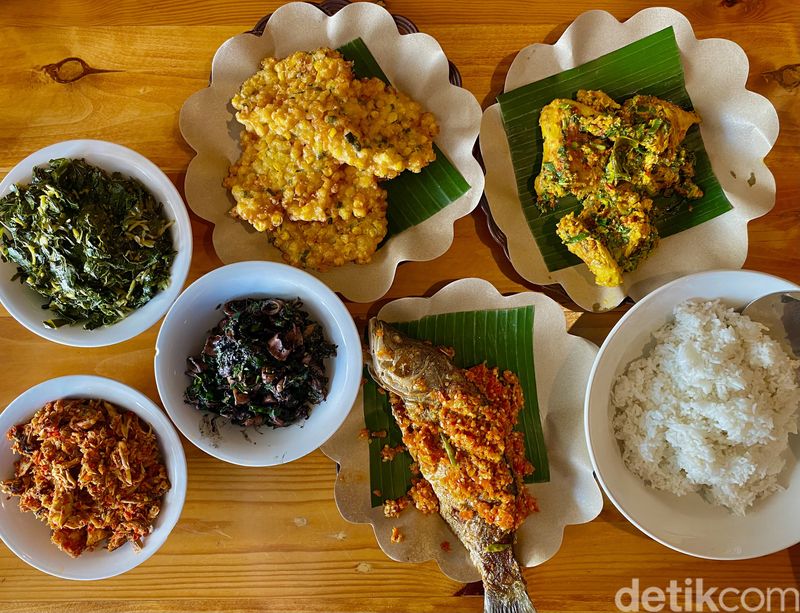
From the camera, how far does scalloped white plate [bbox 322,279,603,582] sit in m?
2.36

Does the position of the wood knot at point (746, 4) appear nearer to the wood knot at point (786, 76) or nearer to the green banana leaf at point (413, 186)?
the wood knot at point (786, 76)

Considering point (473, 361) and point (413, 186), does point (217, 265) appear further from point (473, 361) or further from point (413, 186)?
point (473, 361)

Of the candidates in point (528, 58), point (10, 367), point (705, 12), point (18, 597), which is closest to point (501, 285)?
point (528, 58)

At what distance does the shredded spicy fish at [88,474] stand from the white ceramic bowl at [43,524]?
0.11ft

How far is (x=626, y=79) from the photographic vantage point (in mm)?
2379

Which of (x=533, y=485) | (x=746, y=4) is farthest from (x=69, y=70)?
(x=746, y=4)

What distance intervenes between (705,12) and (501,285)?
1453 millimetres

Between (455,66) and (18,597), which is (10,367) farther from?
(455,66)

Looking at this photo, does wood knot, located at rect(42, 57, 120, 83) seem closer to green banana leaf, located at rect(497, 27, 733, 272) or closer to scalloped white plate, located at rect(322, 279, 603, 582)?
scalloped white plate, located at rect(322, 279, 603, 582)

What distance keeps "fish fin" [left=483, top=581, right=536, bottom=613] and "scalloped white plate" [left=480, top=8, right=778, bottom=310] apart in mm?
1162

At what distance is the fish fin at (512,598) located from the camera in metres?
2.27

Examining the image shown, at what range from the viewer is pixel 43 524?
225 centimetres

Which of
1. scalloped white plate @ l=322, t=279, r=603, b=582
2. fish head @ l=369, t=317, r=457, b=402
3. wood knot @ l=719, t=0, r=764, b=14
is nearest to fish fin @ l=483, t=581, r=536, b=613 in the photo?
scalloped white plate @ l=322, t=279, r=603, b=582

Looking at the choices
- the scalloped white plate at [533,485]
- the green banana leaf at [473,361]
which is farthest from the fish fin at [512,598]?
the green banana leaf at [473,361]
